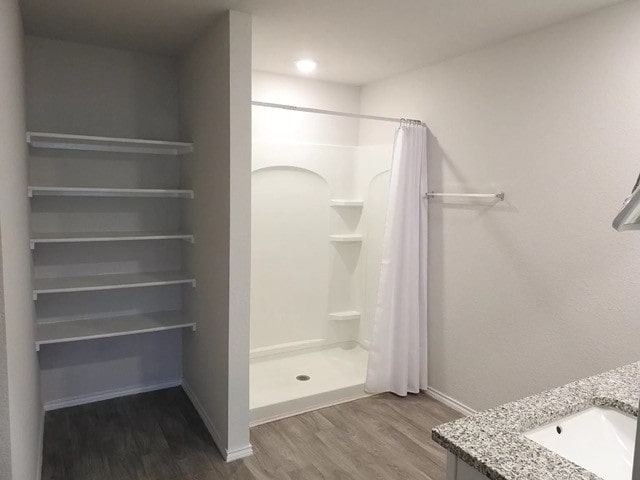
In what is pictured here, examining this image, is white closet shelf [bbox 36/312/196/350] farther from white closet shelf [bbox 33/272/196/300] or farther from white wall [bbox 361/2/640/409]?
white wall [bbox 361/2/640/409]

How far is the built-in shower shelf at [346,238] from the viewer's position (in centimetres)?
406

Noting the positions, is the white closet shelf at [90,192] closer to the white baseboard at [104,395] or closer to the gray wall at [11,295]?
the gray wall at [11,295]

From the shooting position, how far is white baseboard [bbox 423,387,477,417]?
10.1 ft

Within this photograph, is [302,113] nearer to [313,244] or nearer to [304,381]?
[313,244]

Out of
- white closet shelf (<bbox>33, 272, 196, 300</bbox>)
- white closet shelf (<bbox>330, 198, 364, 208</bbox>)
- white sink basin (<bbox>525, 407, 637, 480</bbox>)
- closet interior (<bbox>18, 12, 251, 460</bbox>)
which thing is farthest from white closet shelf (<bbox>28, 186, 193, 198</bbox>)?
white sink basin (<bbox>525, 407, 637, 480</bbox>)

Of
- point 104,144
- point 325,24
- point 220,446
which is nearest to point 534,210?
point 325,24

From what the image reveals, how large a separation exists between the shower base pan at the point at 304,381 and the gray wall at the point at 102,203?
784 millimetres

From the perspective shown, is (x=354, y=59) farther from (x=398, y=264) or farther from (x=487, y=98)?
(x=398, y=264)

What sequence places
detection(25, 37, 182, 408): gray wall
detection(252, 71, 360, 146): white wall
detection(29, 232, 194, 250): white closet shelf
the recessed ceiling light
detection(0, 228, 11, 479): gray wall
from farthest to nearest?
1. detection(252, 71, 360, 146): white wall
2. the recessed ceiling light
3. detection(25, 37, 182, 408): gray wall
4. detection(29, 232, 194, 250): white closet shelf
5. detection(0, 228, 11, 479): gray wall

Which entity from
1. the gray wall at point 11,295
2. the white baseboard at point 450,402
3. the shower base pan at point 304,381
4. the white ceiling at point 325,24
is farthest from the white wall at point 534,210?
the gray wall at point 11,295

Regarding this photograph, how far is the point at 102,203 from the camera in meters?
3.15

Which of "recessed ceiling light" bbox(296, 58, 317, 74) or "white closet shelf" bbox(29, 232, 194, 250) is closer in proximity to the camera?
"white closet shelf" bbox(29, 232, 194, 250)

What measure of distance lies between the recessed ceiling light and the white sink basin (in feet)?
8.84

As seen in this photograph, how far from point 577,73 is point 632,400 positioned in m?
1.66
